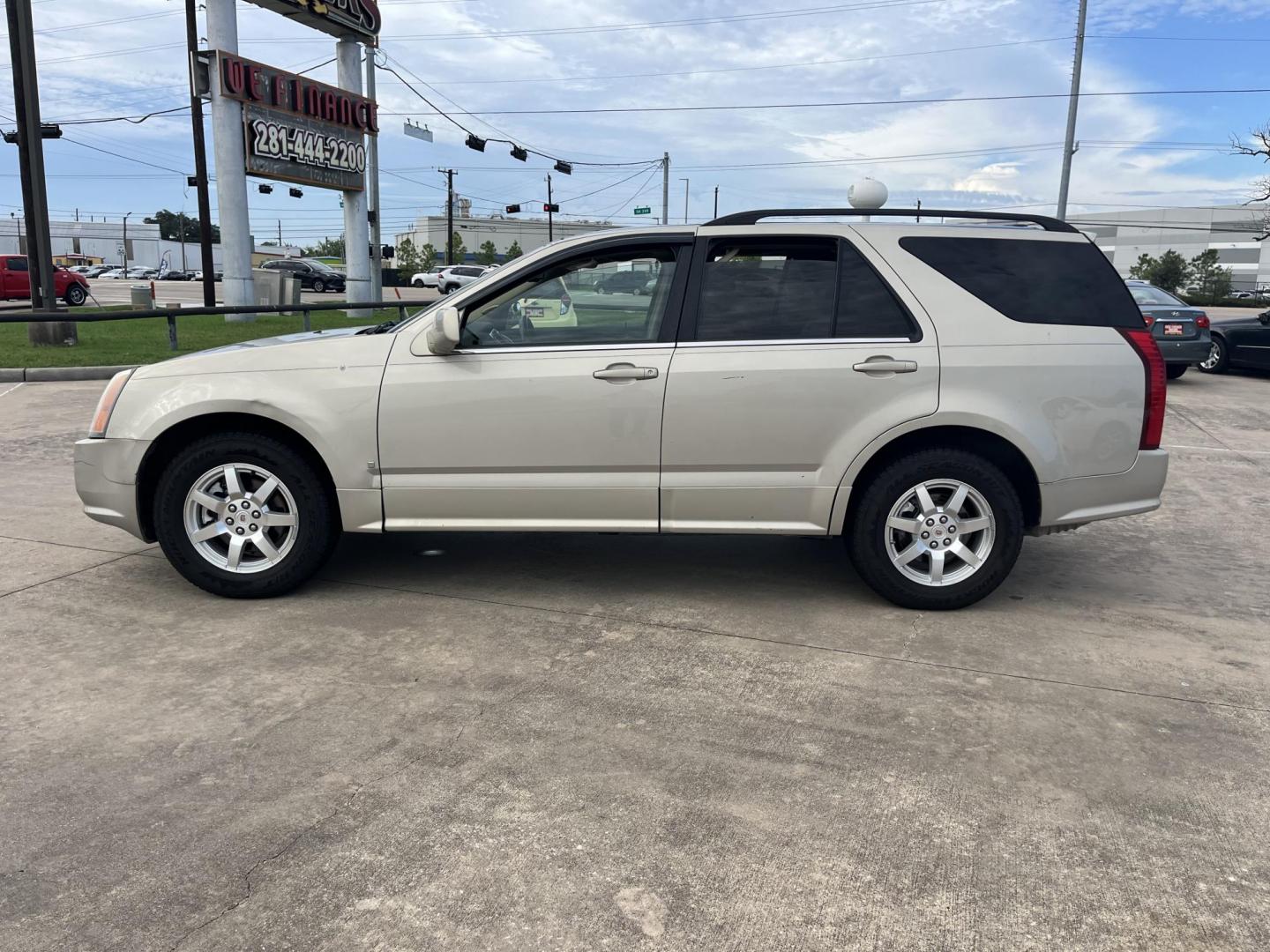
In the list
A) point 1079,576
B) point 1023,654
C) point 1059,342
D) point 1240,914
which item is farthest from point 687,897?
point 1079,576

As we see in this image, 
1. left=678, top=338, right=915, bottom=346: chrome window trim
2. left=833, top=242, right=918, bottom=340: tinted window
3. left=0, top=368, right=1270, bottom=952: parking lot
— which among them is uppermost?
left=833, top=242, right=918, bottom=340: tinted window

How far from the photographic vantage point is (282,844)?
9.05 ft

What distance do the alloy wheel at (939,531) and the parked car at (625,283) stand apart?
1594mm

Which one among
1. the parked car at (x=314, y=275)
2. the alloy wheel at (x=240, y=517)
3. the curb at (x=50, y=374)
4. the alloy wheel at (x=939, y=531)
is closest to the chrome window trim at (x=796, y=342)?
the alloy wheel at (x=939, y=531)

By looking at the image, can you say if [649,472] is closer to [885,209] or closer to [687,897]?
[885,209]

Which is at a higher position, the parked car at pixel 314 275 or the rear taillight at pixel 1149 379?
the parked car at pixel 314 275

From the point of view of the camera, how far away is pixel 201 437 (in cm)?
471

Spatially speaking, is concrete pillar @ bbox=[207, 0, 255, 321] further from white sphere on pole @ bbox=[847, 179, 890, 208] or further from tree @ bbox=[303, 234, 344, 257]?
tree @ bbox=[303, 234, 344, 257]

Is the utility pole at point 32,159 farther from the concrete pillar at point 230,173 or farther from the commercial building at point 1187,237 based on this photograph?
the commercial building at point 1187,237

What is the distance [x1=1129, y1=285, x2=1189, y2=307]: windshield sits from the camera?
48.7ft

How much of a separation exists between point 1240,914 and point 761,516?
2508 mm

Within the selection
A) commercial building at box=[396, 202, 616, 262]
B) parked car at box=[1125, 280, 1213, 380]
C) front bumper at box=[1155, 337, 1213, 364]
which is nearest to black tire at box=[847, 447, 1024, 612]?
parked car at box=[1125, 280, 1213, 380]

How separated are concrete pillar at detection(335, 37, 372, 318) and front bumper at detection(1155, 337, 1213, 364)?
18.4m

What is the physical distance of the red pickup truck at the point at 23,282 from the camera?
2938cm
